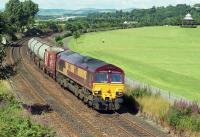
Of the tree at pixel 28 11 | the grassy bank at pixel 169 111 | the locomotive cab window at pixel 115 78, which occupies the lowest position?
the tree at pixel 28 11

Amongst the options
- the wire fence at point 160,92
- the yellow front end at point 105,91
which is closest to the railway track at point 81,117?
the yellow front end at point 105,91

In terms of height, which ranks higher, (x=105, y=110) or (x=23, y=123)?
(x=23, y=123)

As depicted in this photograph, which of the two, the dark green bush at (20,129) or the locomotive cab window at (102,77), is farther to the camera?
the locomotive cab window at (102,77)

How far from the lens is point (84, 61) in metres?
35.9

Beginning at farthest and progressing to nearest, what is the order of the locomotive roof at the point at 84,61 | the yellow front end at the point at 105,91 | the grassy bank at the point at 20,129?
the locomotive roof at the point at 84,61
the yellow front end at the point at 105,91
the grassy bank at the point at 20,129

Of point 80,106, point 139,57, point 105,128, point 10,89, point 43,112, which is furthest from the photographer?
point 139,57

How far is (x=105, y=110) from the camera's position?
111ft

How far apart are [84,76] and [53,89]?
381 inches

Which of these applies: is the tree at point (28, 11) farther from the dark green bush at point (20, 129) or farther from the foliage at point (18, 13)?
the dark green bush at point (20, 129)

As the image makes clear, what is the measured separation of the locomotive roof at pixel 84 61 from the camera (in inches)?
1318

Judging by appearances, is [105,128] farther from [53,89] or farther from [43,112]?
[53,89]

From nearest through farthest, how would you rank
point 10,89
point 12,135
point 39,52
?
point 12,135 < point 10,89 < point 39,52

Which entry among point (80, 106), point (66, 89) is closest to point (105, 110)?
point (80, 106)

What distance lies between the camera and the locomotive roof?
33469 mm
